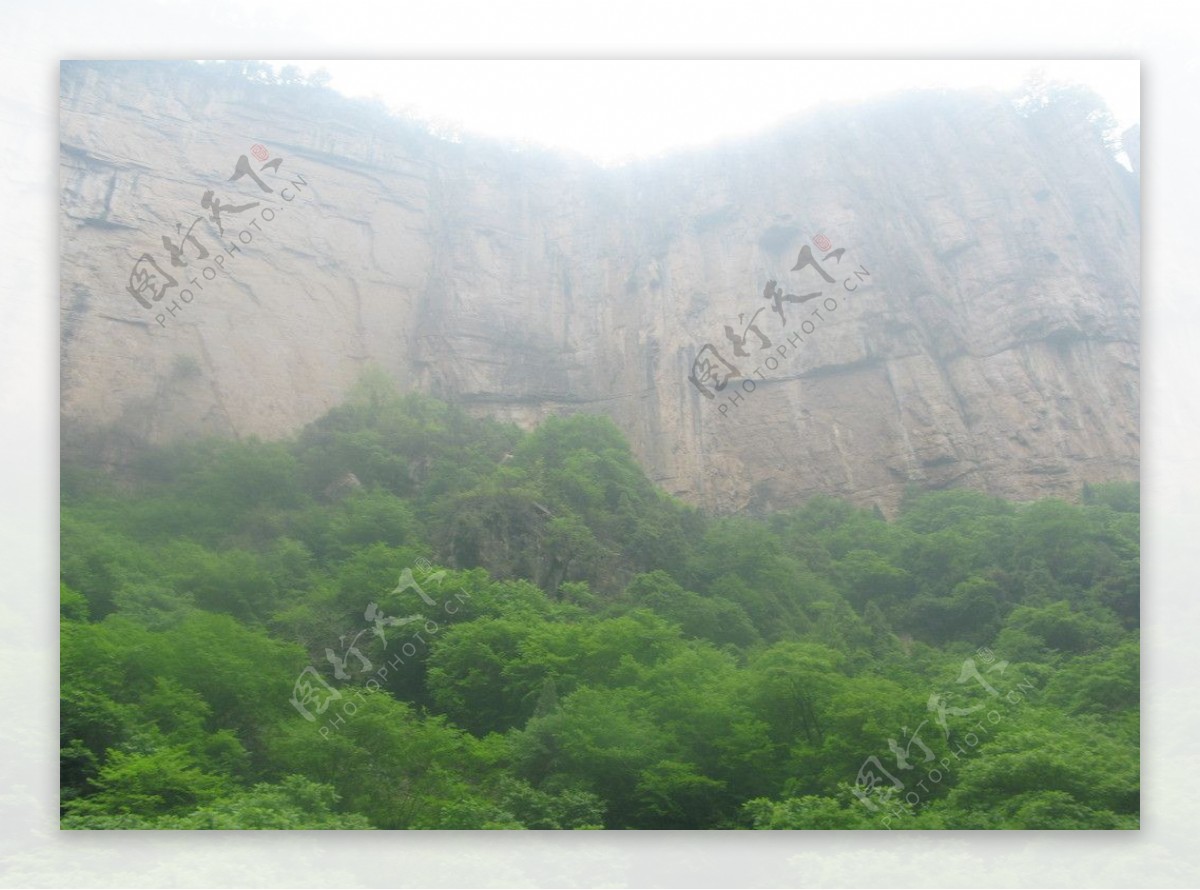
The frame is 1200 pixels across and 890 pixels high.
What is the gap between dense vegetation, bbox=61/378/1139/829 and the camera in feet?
28.0

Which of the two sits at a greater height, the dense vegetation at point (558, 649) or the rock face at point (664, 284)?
the rock face at point (664, 284)

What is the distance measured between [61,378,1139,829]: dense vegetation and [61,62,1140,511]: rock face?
102cm

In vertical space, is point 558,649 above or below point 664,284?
below

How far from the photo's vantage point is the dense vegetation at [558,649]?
8547mm

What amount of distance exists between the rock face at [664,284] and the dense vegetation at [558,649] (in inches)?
40.0

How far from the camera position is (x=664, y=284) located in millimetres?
17516

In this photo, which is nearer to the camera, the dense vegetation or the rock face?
the dense vegetation

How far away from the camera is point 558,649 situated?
1059 centimetres

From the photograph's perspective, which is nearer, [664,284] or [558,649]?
[558,649]

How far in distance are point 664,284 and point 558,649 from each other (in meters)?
8.26

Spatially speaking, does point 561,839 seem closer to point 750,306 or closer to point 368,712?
point 368,712

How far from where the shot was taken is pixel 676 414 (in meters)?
16.2

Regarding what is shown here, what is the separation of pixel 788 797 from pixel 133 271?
7958 mm

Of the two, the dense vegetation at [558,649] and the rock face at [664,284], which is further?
the rock face at [664,284]
